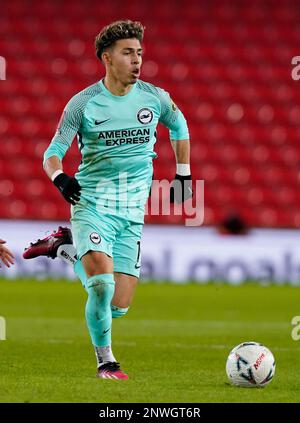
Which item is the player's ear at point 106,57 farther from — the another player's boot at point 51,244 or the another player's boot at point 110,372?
the another player's boot at point 110,372

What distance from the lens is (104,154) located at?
6.58 m

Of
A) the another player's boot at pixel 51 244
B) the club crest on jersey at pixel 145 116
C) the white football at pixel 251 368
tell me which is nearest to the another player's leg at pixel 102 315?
the another player's boot at pixel 51 244

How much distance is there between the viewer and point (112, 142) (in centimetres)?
656

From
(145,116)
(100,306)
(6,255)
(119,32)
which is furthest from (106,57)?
(100,306)

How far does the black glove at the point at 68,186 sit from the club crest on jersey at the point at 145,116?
664 mm

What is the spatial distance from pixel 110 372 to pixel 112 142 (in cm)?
140

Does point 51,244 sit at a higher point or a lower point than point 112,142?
lower

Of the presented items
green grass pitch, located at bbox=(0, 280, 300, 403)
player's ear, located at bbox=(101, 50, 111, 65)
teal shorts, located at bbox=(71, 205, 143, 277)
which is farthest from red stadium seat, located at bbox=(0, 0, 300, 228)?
player's ear, located at bbox=(101, 50, 111, 65)

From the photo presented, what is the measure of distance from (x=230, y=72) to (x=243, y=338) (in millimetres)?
10080

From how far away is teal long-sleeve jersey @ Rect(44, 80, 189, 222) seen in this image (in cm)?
650

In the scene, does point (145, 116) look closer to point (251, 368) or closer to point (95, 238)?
point (95, 238)

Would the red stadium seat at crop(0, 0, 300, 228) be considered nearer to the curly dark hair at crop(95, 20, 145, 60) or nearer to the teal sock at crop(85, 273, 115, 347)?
the curly dark hair at crop(95, 20, 145, 60)

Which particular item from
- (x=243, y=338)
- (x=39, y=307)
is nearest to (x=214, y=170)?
(x=39, y=307)

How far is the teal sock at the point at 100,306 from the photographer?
6.22m
